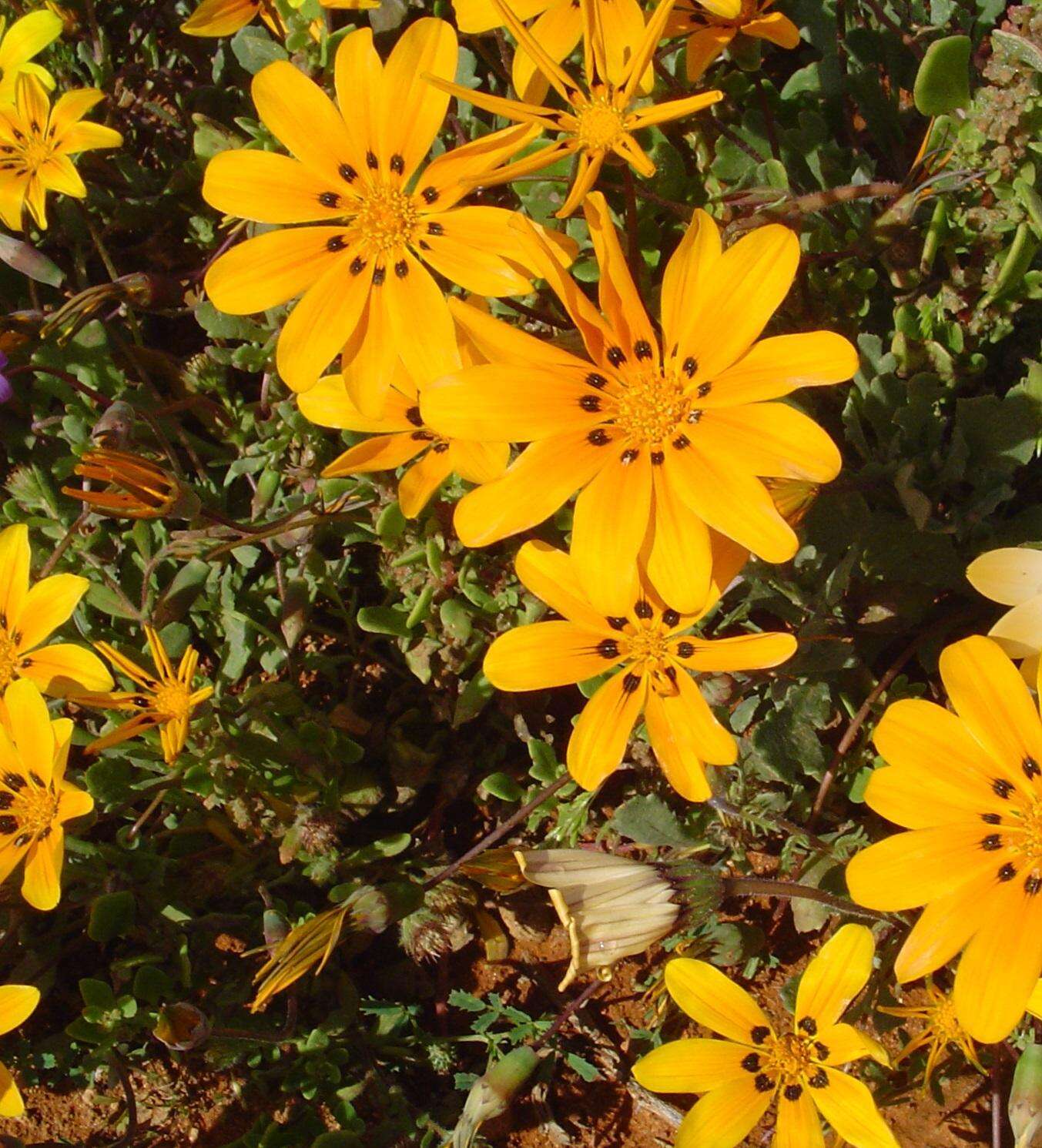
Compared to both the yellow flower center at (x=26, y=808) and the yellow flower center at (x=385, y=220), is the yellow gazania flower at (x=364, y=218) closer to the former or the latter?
the yellow flower center at (x=385, y=220)

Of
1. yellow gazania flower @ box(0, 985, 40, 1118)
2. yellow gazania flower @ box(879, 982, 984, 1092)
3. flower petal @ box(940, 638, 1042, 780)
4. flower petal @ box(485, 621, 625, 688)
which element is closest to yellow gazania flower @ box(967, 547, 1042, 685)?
flower petal @ box(940, 638, 1042, 780)

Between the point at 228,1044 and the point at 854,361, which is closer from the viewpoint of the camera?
the point at 854,361

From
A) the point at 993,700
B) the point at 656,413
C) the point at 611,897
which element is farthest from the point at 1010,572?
the point at 611,897

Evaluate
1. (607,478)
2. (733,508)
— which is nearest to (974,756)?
(733,508)

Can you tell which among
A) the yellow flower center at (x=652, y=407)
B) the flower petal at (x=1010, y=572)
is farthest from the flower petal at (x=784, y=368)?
the flower petal at (x=1010, y=572)

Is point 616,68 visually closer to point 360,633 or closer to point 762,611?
point 762,611
